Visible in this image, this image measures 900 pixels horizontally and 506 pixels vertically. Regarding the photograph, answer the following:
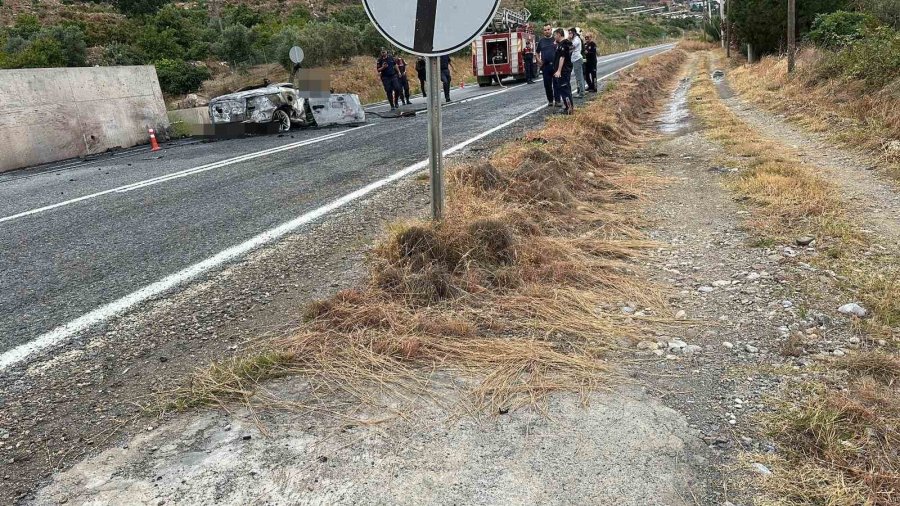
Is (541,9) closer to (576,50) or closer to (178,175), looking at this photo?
(576,50)

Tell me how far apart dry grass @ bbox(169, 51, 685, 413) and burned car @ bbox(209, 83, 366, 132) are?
9.13 m

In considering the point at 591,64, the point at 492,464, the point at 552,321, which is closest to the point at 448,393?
the point at 492,464

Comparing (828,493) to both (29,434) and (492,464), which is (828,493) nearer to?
(492,464)

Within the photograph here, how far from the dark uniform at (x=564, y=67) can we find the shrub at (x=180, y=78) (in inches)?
945

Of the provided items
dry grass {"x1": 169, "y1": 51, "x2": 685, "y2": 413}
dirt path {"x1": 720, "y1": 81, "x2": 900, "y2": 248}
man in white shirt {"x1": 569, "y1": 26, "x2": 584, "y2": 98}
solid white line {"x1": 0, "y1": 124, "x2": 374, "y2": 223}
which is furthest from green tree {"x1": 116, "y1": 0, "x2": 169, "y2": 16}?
dry grass {"x1": 169, "y1": 51, "x2": 685, "y2": 413}

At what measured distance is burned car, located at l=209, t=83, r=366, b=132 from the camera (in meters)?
12.5

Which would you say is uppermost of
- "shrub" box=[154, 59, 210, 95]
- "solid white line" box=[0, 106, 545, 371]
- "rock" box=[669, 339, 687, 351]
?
"shrub" box=[154, 59, 210, 95]

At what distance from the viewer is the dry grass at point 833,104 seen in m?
7.83

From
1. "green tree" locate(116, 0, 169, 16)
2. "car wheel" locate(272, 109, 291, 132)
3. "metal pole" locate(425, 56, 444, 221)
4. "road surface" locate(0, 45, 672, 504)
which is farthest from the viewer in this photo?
"green tree" locate(116, 0, 169, 16)

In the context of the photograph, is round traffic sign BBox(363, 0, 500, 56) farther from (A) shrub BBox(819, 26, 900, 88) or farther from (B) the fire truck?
(B) the fire truck

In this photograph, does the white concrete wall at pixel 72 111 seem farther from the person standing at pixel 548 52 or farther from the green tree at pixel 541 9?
the green tree at pixel 541 9

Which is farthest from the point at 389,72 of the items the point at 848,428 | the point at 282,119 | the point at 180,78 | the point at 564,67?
the point at 180,78

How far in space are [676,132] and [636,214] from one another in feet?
19.2

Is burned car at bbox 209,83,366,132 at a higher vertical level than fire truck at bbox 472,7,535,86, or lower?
lower
